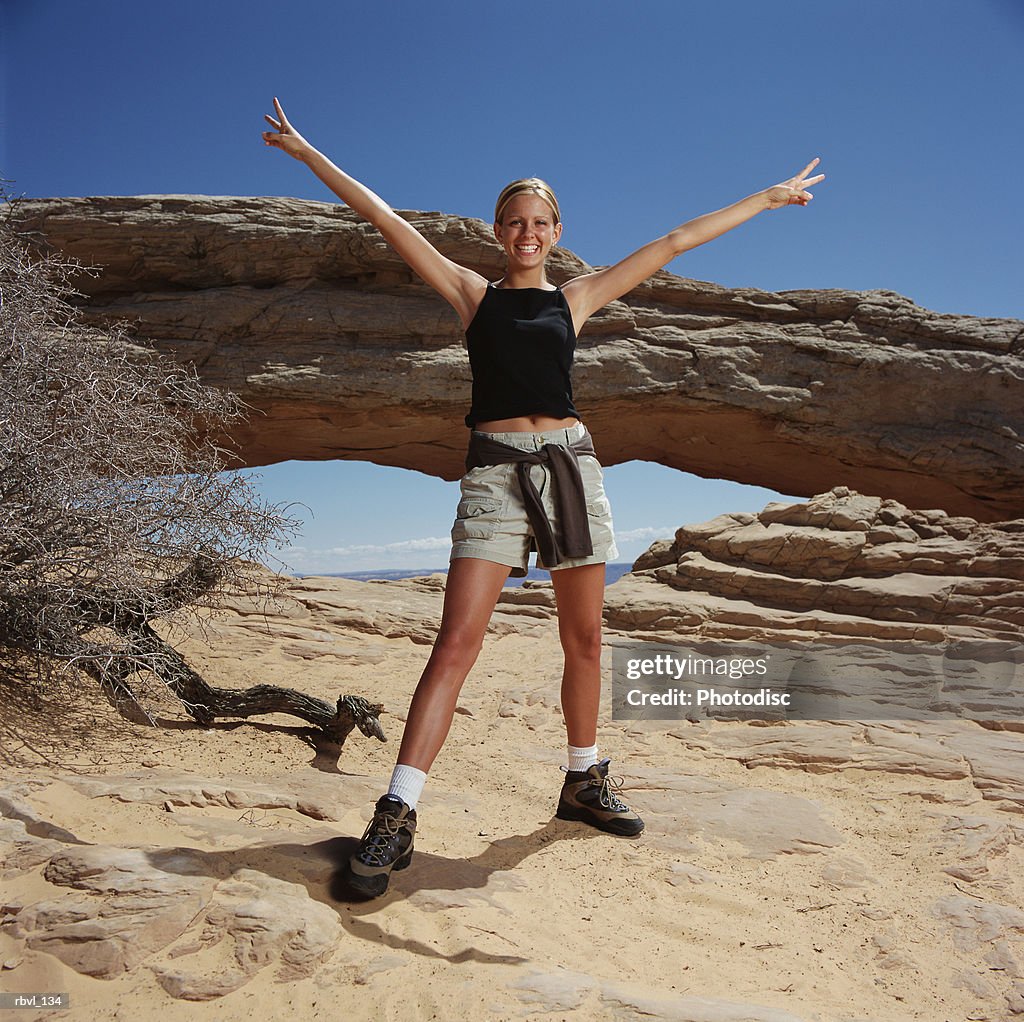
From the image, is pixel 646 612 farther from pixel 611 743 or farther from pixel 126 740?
pixel 126 740

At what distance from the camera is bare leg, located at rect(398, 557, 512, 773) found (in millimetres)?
2443

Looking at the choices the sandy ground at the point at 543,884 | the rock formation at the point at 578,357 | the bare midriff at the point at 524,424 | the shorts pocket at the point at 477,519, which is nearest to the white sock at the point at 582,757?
the sandy ground at the point at 543,884

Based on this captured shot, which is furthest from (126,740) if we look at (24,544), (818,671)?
(818,671)

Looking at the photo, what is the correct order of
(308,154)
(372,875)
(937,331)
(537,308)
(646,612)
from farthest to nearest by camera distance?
(937,331) < (646,612) < (537,308) < (308,154) < (372,875)

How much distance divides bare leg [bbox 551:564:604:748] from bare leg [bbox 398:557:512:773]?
0.95 ft

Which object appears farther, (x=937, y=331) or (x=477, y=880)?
(x=937, y=331)

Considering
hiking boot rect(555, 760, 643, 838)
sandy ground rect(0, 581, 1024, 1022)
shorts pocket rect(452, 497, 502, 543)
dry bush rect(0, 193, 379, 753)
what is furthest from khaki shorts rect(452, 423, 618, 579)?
dry bush rect(0, 193, 379, 753)

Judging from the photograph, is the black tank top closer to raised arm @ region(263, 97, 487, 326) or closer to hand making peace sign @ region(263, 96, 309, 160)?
raised arm @ region(263, 97, 487, 326)

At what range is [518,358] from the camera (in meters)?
2.78

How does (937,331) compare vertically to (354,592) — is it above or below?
above

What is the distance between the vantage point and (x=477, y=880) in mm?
2471

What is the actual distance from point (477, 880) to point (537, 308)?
6.26 ft

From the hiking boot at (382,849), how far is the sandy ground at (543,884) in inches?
2.2

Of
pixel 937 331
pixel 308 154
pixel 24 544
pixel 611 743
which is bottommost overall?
pixel 611 743
